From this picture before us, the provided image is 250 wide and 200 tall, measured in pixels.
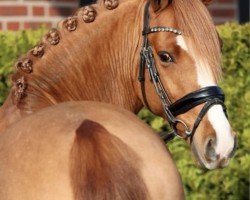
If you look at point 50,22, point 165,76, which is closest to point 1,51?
point 50,22

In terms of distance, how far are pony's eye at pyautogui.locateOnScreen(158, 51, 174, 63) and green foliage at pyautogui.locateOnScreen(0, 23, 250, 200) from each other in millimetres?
2542

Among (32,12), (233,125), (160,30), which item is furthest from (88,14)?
(32,12)

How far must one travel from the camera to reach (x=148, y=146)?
10.1ft

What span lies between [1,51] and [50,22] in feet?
4.89

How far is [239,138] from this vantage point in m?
6.62

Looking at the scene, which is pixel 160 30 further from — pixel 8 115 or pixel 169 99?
pixel 8 115

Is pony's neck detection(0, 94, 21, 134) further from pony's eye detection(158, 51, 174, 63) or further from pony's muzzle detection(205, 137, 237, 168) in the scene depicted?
pony's muzzle detection(205, 137, 237, 168)

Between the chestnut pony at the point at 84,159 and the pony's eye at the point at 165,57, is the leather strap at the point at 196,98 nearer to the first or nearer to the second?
the pony's eye at the point at 165,57

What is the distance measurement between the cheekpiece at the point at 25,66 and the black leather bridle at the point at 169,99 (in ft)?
1.74

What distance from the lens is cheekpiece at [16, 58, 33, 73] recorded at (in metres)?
4.12

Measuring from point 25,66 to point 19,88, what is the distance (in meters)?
0.11

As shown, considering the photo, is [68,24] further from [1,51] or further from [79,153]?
[1,51]

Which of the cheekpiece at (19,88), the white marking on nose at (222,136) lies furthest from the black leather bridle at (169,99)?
the cheekpiece at (19,88)

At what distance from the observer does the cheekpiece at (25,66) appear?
13.5 ft
